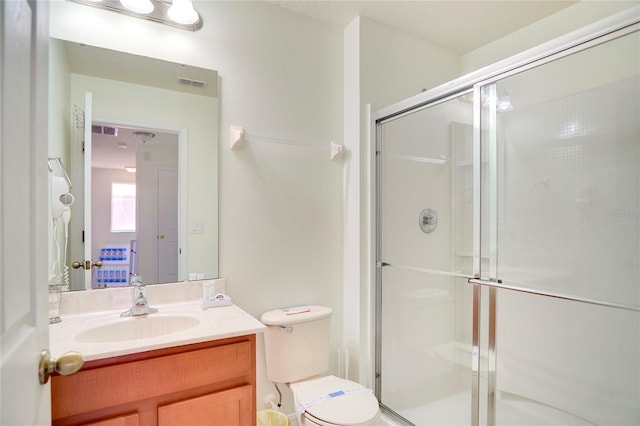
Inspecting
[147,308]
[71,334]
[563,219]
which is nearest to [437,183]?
[563,219]

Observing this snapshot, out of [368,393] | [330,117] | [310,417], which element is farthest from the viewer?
[330,117]

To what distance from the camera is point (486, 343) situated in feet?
5.84

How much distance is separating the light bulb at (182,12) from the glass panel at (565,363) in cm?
236

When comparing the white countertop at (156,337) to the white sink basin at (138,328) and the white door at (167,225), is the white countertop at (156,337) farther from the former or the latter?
the white door at (167,225)

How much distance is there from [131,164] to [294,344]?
1203 millimetres

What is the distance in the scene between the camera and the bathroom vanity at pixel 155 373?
107 centimetres

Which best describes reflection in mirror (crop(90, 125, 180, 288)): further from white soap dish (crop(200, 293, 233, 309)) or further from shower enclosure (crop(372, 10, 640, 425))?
shower enclosure (crop(372, 10, 640, 425))

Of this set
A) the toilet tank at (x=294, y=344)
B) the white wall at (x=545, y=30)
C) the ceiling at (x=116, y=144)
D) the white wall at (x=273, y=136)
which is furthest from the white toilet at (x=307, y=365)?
the white wall at (x=545, y=30)

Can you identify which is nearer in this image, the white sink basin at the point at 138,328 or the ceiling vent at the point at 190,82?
the white sink basin at the point at 138,328

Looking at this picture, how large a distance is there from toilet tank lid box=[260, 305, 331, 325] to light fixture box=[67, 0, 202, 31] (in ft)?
5.01

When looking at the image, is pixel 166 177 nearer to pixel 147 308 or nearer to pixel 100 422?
pixel 147 308

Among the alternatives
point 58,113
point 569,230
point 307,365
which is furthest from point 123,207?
point 569,230

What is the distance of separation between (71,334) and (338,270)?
1418 millimetres

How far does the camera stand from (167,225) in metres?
1.72
